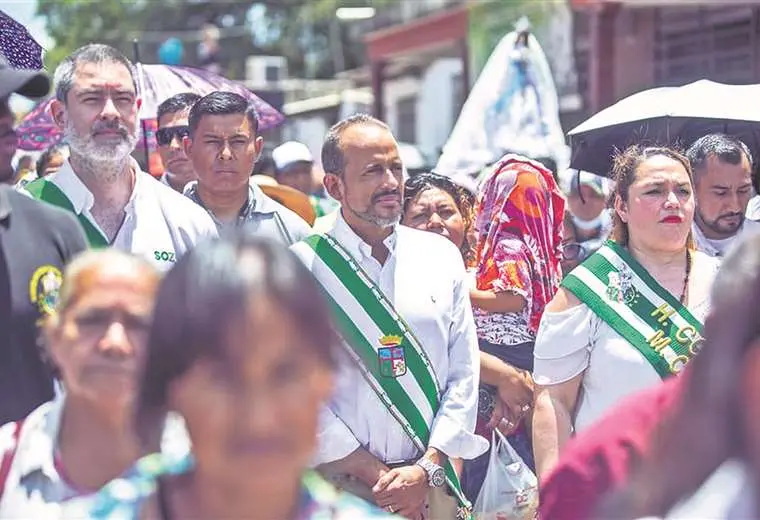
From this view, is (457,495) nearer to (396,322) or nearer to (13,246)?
(396,322)

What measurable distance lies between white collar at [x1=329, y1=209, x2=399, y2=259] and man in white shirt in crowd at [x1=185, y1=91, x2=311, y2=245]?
0.76 m

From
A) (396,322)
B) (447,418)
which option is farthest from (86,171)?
(447,418)

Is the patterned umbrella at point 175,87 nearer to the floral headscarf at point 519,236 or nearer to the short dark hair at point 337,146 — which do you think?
the floral headscarf at point 519,236

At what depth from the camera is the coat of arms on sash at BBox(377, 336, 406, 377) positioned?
4.68 m

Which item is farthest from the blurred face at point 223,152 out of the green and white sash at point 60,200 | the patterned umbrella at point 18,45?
the green and white sash at point 60,200

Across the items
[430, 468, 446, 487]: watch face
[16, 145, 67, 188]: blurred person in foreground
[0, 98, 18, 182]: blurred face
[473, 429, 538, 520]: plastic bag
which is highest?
[0, 98, 18, 182]: blurred face

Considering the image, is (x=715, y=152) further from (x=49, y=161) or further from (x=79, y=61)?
(x=49, y=161)

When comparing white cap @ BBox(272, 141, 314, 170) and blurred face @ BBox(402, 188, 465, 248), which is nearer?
blurred face @ BBox(402, 188, 465, 248)

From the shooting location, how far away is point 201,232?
190 inches

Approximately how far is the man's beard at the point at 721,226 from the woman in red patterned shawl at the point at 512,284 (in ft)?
2.13

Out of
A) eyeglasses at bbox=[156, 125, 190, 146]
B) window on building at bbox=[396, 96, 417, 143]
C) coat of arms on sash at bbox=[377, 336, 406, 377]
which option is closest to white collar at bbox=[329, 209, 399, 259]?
coat of arms on sash at bbox=[377, 336, 406, 377]

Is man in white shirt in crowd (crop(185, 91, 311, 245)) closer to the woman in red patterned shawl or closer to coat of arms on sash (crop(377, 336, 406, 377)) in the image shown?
the woman in red patterned shawl

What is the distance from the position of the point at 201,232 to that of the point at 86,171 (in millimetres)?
456

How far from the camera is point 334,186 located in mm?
4984
